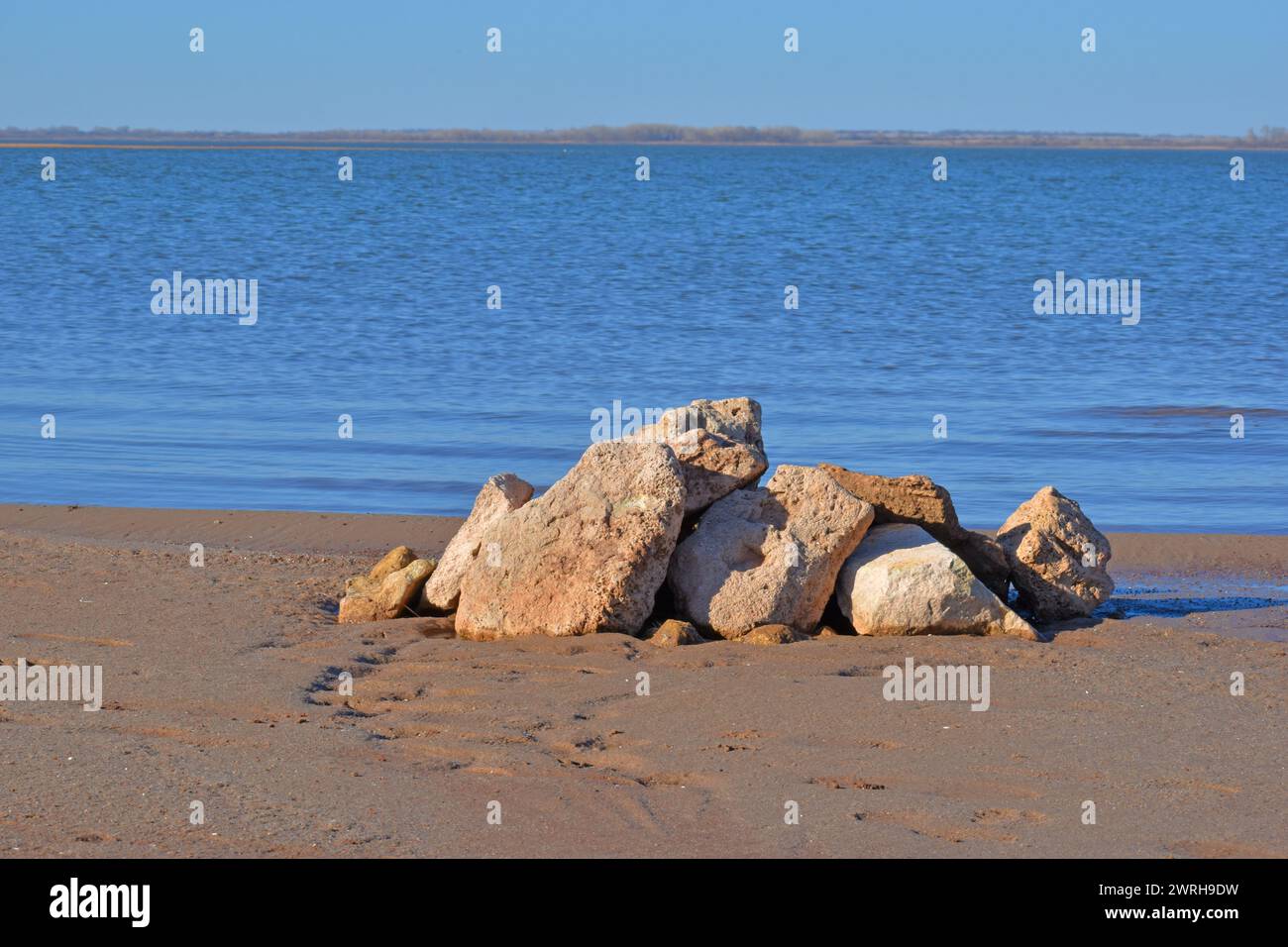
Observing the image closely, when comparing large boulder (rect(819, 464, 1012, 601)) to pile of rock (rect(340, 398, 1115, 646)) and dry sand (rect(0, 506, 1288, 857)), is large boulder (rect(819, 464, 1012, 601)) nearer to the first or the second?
pile of rock (rect(340, 398, 1115, 646))

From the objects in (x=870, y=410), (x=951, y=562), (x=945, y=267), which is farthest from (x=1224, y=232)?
(x=951, y=562)

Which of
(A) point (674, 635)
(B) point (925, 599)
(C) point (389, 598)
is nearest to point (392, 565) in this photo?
(C) point (389, 598)

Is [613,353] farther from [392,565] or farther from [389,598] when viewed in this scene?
[389,598]

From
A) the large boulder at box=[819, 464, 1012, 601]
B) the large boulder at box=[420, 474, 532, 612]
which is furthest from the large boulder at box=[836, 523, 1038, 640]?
the large boulder at box=[420, 474, 532, 612]

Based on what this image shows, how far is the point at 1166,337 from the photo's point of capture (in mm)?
22391

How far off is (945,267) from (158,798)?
28.8 m

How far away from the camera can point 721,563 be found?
301 inches

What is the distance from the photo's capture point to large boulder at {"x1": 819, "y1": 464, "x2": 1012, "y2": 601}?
26.2 feet

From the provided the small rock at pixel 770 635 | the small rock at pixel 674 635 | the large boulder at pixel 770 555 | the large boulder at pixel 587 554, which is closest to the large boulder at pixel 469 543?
the large boulder at pixel 587 554

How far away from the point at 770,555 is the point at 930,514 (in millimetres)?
1003

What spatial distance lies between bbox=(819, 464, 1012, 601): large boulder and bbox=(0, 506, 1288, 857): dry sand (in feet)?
1.99

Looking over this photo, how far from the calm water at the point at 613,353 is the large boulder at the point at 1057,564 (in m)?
2.55

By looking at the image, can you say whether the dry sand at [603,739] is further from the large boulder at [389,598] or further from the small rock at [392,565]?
the small rock at [392,565]
